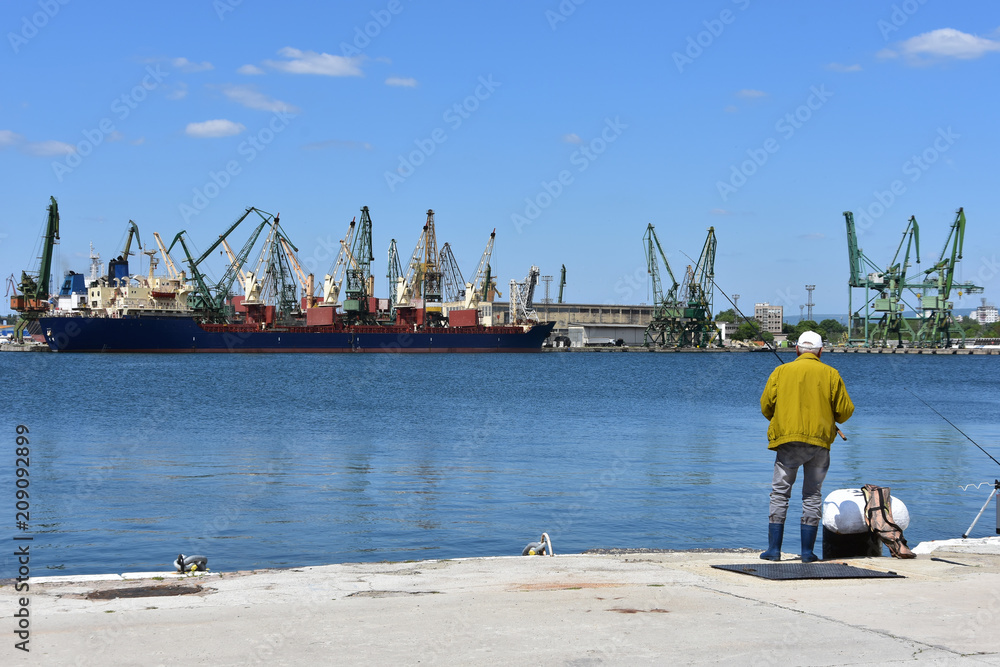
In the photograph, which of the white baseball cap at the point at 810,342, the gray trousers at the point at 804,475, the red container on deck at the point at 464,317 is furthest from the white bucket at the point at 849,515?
the red container on deck at the point at 464,317

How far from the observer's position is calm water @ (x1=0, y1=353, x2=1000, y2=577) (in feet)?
33.3

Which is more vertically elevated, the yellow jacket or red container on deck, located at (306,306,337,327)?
red container on deck, located at (306,306,337,327)

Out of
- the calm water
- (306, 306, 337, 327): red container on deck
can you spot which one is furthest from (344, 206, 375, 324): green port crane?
the calm water

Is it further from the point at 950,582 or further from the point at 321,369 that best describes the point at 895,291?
the point at 950,582

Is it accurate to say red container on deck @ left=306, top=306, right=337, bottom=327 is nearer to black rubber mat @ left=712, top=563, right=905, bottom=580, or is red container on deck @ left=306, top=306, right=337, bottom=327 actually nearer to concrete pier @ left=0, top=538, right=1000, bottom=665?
concrete pier @ left=0, top=538, right=1000, bottom=665

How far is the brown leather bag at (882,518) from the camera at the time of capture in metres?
6.95

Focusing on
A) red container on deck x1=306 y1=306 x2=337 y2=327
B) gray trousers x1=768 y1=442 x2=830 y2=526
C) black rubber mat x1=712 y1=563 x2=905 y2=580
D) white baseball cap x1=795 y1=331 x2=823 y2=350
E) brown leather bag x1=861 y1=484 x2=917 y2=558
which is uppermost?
red container on deck x1=306 y1=306 x2=337 y2=327

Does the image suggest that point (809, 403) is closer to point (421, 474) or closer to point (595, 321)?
point (421, 474)

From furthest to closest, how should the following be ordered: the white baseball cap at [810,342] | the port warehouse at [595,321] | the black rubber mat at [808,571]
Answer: the port warehouse at [595,321] < the white baseball cap at [810,342] < the black rubber mat at [808,571]

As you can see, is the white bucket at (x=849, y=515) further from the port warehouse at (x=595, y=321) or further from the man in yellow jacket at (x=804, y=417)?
the port warehouse at (x=595, y=321)

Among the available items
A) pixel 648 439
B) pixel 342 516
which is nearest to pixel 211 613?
pixel 342 516

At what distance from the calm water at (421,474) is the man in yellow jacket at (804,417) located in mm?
3073

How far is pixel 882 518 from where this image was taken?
713cm

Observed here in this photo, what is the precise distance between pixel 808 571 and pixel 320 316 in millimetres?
94866
